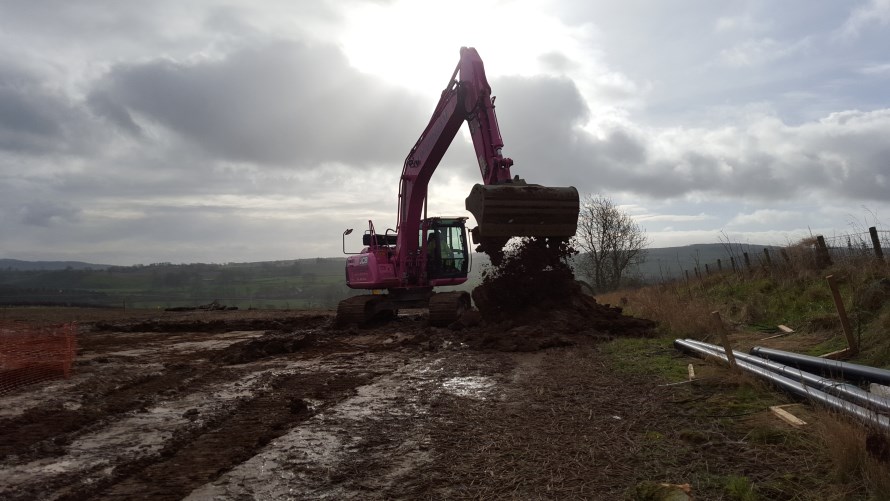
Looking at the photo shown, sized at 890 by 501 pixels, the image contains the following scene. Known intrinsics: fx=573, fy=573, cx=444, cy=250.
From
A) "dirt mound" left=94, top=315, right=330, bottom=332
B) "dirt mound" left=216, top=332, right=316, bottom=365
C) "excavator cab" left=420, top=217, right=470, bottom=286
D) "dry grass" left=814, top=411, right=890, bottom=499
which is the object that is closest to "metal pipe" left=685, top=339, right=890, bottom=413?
"dry grass" left=814, top=411, right=890, bottom=499

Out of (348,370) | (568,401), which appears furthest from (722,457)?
(348,370)

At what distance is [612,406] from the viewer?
5.80m

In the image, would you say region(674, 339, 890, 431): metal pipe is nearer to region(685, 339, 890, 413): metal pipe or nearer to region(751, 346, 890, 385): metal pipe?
region(685, 339, 890, 413): metal pipe

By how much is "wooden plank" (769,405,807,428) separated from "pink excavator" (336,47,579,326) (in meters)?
Result: 6.11

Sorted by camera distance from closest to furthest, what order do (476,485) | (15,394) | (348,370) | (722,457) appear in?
(476,485), (722,457), (15,394), (348,370)

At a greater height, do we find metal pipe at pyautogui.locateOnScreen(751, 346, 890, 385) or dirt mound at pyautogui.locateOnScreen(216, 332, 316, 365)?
metal pipe at pyautogui.locateOnScreen(751, 346, 890, 385)

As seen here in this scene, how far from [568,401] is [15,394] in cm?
698

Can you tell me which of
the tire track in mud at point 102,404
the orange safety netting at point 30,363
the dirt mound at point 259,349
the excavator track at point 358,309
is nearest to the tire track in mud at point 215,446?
the tire track in mud at point 102,404

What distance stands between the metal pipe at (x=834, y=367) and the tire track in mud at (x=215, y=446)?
519cm

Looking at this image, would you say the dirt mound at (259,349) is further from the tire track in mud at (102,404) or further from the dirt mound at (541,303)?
the dirt mound at (541,303)

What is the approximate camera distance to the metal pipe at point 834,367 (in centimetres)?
519

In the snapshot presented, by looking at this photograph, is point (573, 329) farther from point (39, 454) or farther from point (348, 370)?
point (39, 454)

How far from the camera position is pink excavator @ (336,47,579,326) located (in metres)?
10.6

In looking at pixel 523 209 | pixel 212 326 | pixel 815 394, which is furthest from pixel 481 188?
pixel 212 326
